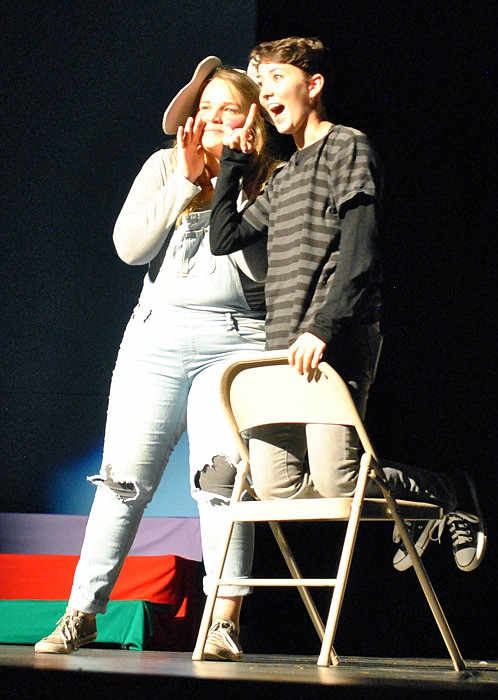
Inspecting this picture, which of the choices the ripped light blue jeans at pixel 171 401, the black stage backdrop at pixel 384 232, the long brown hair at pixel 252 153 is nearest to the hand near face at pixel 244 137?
the long brown hair at pixel 252 153

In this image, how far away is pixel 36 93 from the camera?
173 inches

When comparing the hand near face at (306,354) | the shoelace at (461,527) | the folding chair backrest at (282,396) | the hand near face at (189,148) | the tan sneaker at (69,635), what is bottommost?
the tan sneaker at (69,635)

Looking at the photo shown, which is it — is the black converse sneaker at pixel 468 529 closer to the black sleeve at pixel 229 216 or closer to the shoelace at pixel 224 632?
the shoelace at pixel 224 632

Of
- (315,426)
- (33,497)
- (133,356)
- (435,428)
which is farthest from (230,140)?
(33,497)

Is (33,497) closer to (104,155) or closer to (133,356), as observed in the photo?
(104,155)

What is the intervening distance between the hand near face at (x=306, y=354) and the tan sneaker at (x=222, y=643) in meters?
0.68

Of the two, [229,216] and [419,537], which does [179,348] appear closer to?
[229,216]

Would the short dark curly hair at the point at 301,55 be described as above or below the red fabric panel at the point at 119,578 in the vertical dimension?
above

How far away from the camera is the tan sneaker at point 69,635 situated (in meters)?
2.19

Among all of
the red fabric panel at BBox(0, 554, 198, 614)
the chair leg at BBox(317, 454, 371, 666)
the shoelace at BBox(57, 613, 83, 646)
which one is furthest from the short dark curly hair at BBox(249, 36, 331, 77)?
the red fabric panel at BBox(0, 554, 198, 614)

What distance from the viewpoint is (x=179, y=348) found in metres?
2.40

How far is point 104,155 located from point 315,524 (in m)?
2.08

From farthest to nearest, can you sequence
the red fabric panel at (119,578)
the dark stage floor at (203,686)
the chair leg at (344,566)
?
the red fabric panel at (119,578), the chair leg at (344,566), the dark stage floor at (203,686)

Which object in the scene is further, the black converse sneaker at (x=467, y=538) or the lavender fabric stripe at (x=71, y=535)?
the lavender fabric stripe at (x=71, y=535)
